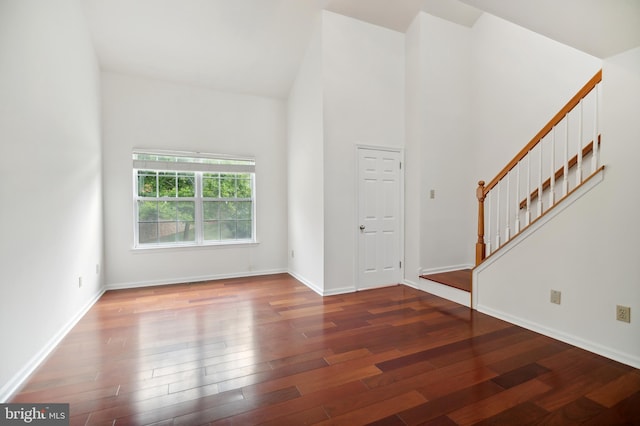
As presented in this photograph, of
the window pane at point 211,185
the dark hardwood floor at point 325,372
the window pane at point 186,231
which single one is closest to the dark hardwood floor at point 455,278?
the dark hardwood floor at point 325,372

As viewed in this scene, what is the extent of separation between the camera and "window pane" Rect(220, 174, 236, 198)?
5033mm

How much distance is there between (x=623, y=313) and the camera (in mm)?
2311

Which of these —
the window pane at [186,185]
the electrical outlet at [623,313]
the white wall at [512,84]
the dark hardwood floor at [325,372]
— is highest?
the white wall at [512,84]

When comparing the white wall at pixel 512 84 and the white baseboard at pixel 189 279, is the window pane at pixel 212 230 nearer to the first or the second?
the white baseboard at pixel 189 279

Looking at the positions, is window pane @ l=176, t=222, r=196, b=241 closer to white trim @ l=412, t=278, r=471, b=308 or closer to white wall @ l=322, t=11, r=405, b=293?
white wall @ l=322, t=11, r=405, b=293

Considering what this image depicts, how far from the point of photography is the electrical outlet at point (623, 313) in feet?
7.48

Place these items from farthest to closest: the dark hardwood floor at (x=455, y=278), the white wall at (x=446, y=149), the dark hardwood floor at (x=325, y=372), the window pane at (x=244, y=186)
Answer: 1. the window pane at (x=244, y=186)
2. the white wall at (x=446, y=149)
3. the dark hardwood floor at (x=455, y=278)
4. the dark hardwood floor at (x=325, y=372)

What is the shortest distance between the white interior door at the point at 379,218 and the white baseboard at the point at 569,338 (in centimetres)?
141

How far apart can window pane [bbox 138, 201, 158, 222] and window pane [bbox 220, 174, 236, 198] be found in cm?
102

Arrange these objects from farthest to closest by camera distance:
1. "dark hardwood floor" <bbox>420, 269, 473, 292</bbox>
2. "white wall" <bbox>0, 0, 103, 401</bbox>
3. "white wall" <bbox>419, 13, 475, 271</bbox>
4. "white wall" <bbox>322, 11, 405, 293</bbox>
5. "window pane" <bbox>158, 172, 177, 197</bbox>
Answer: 1. "window pane" <bbox>158, 172, 177, 197</bbox>
2. "white wall" <bbox>419, 13, 475, 271</bbox>
3. "white wall" <bbox>322, 11, 405, 293</bbox>
4. "dark hardwood floor" <bbox>420, 269, 473, 292</bbox>
5. "white wall" <bbox>0, 0, 103, 401</bbox>

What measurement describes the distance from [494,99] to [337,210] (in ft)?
9.67

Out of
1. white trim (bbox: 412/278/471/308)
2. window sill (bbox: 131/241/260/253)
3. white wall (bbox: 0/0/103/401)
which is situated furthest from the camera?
window sill (bbox: 131/241/260/253)

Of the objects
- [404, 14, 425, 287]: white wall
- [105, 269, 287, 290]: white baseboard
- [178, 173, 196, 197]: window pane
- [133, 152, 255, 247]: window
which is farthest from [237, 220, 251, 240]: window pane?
[404, 14, 425, 287]: white wall

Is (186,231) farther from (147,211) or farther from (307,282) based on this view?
(307,282)
